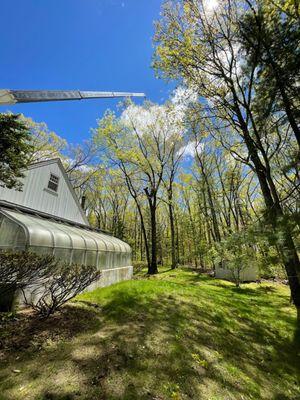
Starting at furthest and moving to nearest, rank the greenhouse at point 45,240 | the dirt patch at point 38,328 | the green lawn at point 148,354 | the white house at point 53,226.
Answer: the white house at point 53,226
the greenhouse at point 45,240
the dirt patch at point 38,328
the green lawn at point 148,354

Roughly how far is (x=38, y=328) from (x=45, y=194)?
30.6 ft

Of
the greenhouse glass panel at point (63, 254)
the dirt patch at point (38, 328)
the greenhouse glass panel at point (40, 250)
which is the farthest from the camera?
the greenhouse glass panel at point (63, 254)

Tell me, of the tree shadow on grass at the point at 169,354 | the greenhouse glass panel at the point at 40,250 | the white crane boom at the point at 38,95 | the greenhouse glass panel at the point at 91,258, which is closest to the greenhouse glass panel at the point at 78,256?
the greenhouse glass panel at the point at 91,258

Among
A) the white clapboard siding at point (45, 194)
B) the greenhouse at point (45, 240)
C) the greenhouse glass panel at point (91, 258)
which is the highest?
the white clapboard siding at point (45, 194)

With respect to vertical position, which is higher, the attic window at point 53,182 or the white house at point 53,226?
the attic window at point 53,182

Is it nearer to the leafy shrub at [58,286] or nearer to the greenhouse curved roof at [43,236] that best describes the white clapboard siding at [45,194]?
the greenhouse curved roof at [43,236]

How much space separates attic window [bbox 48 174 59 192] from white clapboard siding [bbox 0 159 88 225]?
0.70 feet

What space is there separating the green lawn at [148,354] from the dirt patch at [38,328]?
0.02 metres

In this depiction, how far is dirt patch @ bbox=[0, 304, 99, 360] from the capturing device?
4574 mm

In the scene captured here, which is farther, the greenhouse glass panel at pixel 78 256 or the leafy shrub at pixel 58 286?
the greenhouse glass panel at pixel 78 256

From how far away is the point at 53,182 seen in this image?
14.0m

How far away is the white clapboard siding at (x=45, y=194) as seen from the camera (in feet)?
37.5

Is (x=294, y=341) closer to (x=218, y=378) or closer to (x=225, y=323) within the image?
(x=225, y=323)

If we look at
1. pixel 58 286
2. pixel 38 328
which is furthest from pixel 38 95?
pixel 38 328
